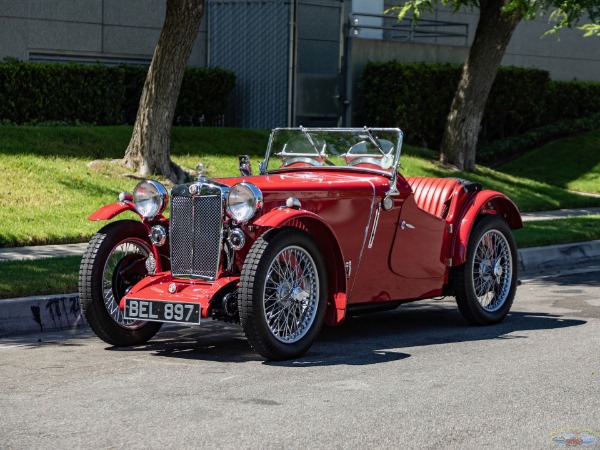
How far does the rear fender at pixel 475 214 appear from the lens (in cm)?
876

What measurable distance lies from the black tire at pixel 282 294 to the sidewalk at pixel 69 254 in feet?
7.17

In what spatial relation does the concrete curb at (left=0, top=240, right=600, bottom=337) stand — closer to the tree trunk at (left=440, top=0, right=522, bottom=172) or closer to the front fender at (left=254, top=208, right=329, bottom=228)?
the front fender at (left=254, top=208, right=329, bottom=228)

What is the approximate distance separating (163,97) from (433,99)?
9.00 metres

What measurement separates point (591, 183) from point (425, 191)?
13796mm

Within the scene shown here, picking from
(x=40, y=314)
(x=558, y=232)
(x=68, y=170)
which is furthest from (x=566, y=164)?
(x=40, y=314)

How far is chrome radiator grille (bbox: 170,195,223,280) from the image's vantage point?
296 inches

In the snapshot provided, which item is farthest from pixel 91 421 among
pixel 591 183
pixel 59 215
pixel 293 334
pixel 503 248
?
pixel 591 183

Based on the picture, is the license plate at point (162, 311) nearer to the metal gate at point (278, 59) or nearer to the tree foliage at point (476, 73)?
the tree foliage at point (476, 73)

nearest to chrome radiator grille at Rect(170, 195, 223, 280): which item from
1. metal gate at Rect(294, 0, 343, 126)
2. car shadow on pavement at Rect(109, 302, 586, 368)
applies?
car shadow on pavement at Rect(109, 302, 586, 368)

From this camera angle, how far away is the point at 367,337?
8.35m

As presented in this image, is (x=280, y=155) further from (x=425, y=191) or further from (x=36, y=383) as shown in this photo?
(x=36, y=383)

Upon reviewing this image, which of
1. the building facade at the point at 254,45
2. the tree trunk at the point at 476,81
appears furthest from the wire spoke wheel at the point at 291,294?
the building facade at the point at 254,45

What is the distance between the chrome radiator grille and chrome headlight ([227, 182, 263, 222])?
0.55ft

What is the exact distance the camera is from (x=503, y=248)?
9227 mm
